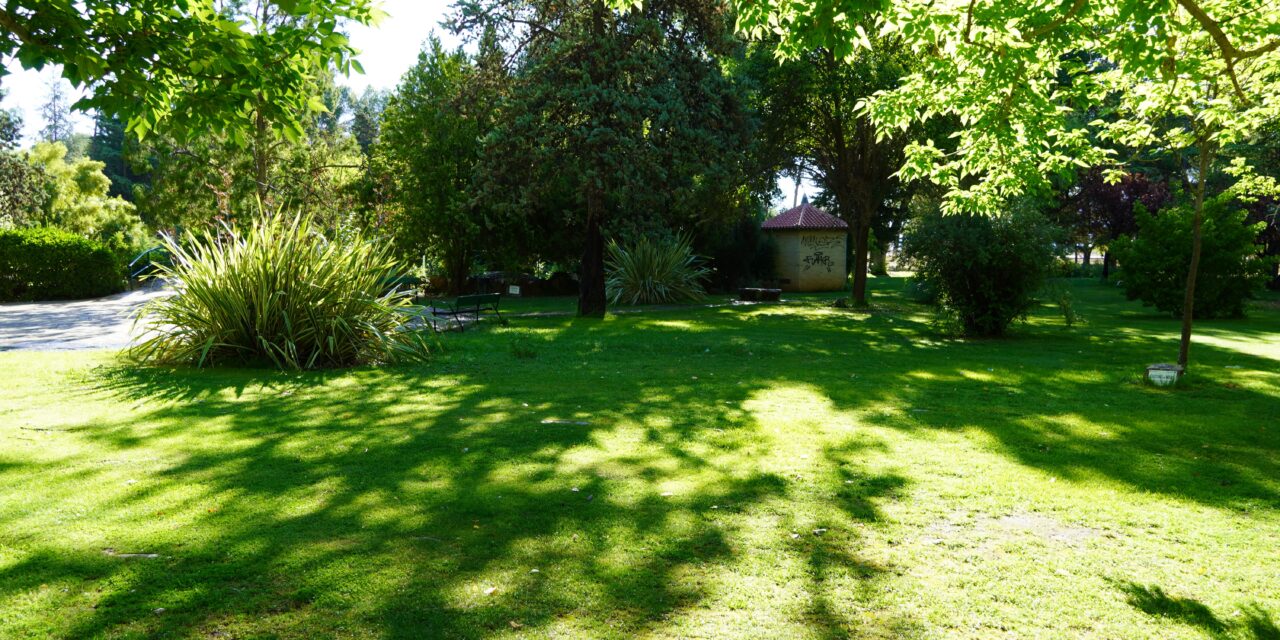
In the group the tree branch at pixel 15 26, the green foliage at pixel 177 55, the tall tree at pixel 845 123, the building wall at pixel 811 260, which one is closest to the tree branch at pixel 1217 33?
the green foliage at pixel 177 55

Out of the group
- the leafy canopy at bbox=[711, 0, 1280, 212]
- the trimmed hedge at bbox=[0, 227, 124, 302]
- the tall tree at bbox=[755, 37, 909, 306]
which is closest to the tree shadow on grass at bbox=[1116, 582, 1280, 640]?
the leafy canopy at bbox=[711, 0, 1280, 212]

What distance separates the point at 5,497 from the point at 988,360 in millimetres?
11224

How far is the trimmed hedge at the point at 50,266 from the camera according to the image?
19.3 metres

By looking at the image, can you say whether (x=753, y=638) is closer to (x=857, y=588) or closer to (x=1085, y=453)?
(x=857, y=588)

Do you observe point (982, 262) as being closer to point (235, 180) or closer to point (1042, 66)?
point (1042, 66)

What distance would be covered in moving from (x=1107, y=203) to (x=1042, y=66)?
32728mm

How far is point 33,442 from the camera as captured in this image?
573 centimetres

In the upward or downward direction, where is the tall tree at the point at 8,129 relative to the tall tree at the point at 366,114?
downward

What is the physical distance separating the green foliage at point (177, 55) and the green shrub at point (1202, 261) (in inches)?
775

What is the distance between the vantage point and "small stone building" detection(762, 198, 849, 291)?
1221 inches

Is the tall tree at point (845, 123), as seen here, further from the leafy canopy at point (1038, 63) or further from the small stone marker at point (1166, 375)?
the small stone marker at point (1166, 375)

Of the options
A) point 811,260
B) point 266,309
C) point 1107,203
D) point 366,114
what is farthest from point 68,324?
point 366,114

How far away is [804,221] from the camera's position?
1229 inches

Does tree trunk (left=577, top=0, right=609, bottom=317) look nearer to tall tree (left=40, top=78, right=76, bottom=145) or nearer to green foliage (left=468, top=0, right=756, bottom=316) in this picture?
green foliage (left=468, top=0, right=756, bottom=316)
